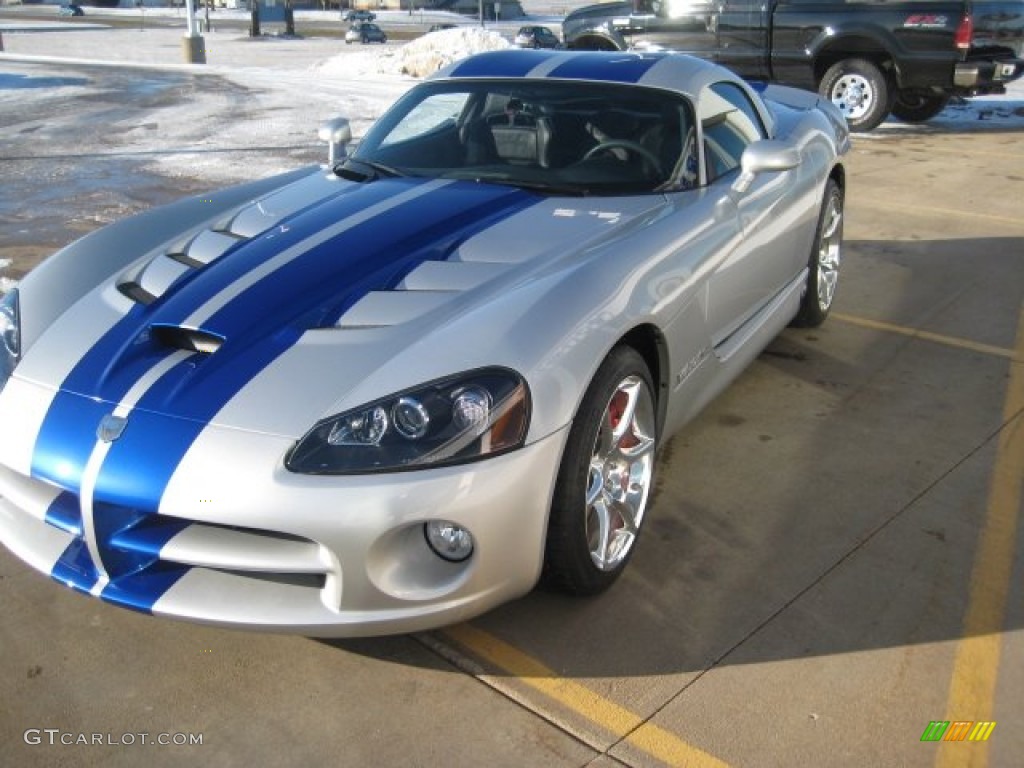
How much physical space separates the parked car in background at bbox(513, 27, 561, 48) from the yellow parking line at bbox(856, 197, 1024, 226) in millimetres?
18717

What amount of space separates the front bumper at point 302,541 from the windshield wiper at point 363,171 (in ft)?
5.82

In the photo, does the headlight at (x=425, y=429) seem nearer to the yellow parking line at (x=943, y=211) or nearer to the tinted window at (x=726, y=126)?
the tinted window at (x=726, y=126)

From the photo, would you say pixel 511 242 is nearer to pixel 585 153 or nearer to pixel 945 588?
pixel 585 153

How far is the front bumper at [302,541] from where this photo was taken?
2.29 metres

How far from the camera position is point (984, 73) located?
11.1 meters

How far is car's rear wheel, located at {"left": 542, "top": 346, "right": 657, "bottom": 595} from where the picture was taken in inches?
103

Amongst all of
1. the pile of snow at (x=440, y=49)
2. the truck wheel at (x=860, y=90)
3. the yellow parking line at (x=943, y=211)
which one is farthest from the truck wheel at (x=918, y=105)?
the pile of snow at (x=440, y=49)

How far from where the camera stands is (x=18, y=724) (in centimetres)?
245

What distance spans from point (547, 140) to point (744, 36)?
30.7 feet

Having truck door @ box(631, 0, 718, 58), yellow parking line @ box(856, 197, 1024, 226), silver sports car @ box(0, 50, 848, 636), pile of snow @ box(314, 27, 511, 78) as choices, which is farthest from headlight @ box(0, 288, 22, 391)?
pile of snow @ box(314, 27, 511, 78)

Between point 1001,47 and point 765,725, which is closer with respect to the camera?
point 765,725

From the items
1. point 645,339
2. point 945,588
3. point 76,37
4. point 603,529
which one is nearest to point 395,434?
point 603,529

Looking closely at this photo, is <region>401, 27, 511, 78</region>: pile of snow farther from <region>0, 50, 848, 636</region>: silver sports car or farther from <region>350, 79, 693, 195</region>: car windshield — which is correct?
<region>0, 50, 848, 636</region>: silver sports car

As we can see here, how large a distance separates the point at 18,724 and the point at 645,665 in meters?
1.57
